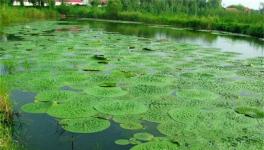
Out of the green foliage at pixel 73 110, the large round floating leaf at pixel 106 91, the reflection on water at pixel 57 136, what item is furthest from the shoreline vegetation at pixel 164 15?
the reflection on water at pixel 57 136

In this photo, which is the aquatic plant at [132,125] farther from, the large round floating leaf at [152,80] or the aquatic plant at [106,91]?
the large round floating leaf at [152,80]

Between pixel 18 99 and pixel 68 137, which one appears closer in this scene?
pixel 68 137

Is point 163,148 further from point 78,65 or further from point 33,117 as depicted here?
point 78,65

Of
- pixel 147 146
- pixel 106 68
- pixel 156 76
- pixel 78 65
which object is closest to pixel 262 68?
pixel 156 76

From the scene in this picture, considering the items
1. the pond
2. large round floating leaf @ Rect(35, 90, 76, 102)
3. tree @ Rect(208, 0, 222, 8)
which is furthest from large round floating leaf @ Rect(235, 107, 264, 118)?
tree @ Rect(208, 0, 222, 8)

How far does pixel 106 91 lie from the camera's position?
5426mm

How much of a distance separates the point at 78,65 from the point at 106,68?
26.6 inches

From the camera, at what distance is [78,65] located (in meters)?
7.52

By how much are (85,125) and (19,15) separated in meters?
18.3

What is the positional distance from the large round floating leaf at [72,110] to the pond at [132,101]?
0.5 inches

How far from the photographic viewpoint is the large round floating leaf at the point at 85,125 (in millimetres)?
3988

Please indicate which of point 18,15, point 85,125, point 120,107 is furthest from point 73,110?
point 18,15

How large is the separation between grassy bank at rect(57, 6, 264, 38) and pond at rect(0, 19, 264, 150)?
10607 mm

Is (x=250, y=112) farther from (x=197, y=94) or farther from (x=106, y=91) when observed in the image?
(x=106, y=91)
